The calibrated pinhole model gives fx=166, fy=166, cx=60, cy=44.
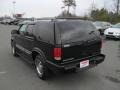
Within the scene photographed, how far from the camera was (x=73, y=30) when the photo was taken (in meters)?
4.59

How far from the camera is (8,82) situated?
16.1ft

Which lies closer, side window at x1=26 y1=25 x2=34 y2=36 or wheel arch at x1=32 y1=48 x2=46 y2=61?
wheel arch at x1=32 y1=48 x2=46 y2=61

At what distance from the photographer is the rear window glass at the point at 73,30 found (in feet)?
14.4

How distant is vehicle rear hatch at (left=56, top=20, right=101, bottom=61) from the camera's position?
4355 mm

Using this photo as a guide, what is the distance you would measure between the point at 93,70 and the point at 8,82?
2.90 m

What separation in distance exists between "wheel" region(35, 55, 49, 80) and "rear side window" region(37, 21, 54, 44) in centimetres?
64

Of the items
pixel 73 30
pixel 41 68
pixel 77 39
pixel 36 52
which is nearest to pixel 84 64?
pixel 77 39

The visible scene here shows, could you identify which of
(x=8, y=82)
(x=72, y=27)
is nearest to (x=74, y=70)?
(x=72, y=27)

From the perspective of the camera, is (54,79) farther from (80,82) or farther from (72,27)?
(72,27)

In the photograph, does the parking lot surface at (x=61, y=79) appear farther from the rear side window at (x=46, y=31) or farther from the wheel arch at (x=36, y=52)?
the rear side window at (x=46, y=31)

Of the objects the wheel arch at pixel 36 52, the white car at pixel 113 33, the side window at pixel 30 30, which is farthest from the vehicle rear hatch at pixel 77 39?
the white car at pixel 113 33

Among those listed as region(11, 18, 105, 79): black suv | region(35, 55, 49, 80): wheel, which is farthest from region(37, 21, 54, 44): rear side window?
region(35, 55, 49, 80): wheel

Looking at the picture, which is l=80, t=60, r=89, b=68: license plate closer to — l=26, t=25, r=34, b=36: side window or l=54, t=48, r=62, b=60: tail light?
l=54, t=48, r=62, b=60: tail light

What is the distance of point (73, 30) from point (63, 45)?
59 cm
